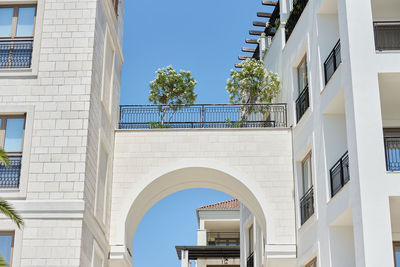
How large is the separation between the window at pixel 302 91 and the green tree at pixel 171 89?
12.3ft

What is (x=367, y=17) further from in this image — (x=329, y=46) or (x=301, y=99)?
(x=301, y=99)

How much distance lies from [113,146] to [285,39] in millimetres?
6867

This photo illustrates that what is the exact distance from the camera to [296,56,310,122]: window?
1995 cm

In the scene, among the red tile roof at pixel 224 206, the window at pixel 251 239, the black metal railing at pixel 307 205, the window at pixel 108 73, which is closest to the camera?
the black metal railing at pixel 307 205

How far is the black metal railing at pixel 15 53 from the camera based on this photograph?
18.5 m

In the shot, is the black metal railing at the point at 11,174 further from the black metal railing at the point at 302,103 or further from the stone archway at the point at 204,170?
the black metal railing at the point at 302,103

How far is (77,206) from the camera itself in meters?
16.7

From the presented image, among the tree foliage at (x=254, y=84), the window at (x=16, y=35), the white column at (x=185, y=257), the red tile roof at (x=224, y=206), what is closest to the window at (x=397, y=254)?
the tree foliage at (x=254, y=84)

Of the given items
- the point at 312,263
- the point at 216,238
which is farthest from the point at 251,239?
the point at 216,238

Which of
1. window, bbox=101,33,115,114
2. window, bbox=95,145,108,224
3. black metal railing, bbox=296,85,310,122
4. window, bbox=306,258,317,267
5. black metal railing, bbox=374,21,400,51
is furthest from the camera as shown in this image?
window, bbox=101,33,115,114

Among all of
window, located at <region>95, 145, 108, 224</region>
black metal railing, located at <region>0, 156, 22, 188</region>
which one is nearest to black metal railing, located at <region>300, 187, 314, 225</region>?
window, located at <region>95, 145, 108, 224</region>

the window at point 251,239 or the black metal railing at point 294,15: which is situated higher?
the black metal railing at point 294,15

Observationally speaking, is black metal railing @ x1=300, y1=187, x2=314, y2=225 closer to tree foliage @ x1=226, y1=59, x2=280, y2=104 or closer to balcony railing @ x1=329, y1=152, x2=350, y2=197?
balcony railing @ x1=329, y1=152, x2=350, y2=197

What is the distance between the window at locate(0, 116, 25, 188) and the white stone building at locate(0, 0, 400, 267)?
3cm
